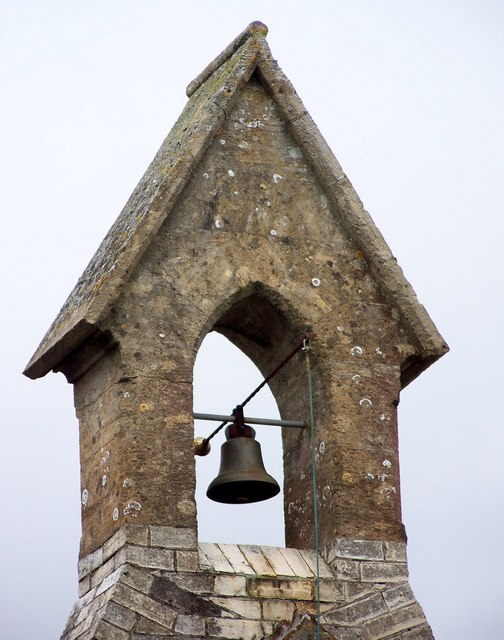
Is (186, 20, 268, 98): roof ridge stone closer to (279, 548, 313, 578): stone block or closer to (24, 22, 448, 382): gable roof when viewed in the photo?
(24, 22, 448, 382): gable roof

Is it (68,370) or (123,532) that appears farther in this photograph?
(68,370)

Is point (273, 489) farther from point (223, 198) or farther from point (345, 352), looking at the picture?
point (223, 198)

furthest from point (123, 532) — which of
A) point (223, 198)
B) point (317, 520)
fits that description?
point (223, 198)

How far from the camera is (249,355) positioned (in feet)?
53.7

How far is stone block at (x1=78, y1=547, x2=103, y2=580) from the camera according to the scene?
587 inches

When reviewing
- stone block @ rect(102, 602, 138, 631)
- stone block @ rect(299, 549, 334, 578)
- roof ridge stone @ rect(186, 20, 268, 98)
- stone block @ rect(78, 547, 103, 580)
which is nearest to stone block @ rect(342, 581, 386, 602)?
stone block @ rect(299, 549, 334, 578)

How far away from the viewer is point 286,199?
16.2 meters

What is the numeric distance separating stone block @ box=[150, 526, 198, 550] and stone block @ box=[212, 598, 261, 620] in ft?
1.26

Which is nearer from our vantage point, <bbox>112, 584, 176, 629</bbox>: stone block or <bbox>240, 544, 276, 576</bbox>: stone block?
<bbox>112, 584, 176, 629</bbox>: stone block

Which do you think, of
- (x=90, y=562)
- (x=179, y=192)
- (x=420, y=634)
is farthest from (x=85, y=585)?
(x=179, y=192)

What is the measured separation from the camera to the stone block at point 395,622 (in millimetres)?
14773

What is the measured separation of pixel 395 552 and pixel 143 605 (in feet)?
5.85

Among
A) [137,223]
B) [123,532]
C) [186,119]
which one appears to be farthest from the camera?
[186,119]

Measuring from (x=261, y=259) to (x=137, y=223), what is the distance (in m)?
0.89
